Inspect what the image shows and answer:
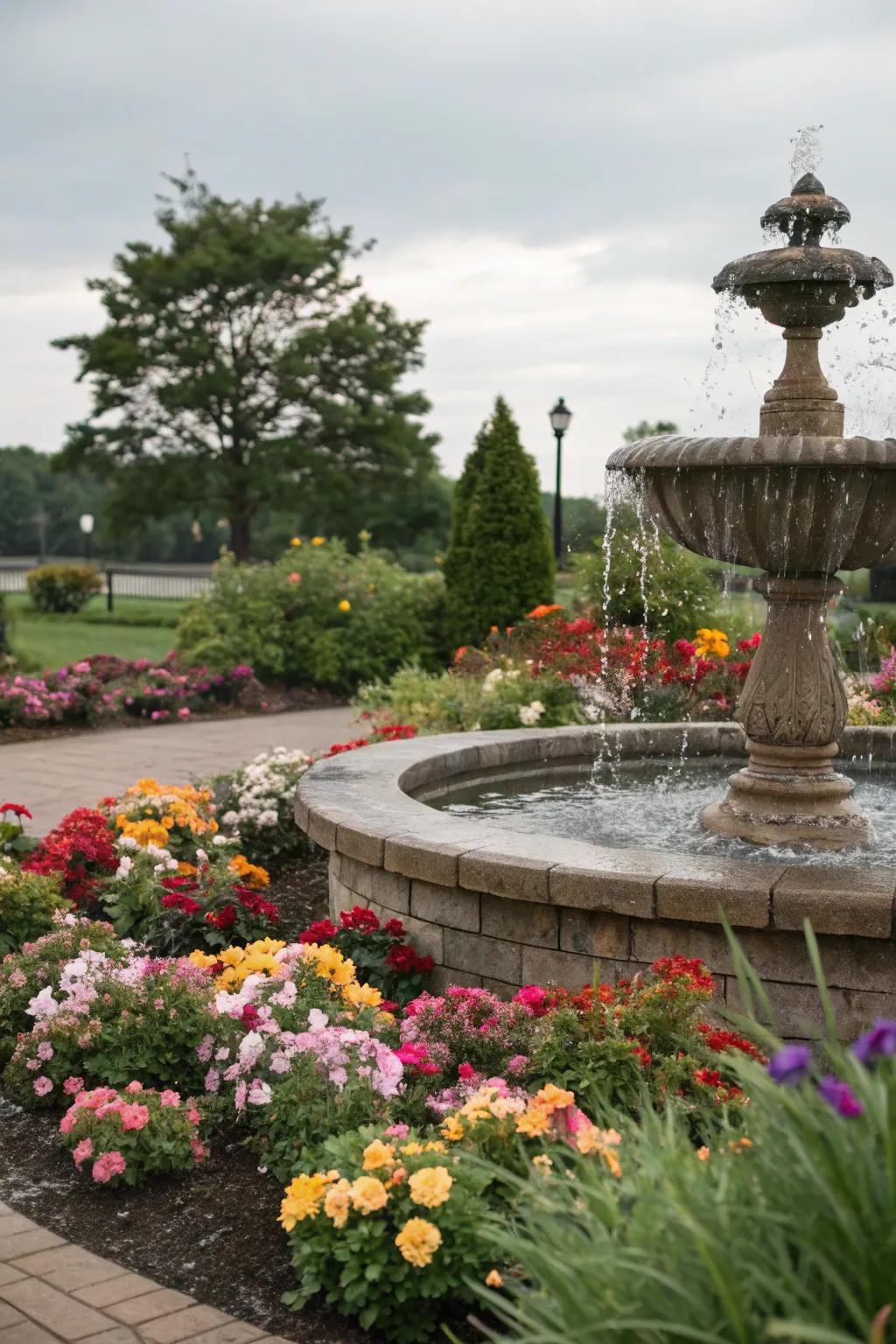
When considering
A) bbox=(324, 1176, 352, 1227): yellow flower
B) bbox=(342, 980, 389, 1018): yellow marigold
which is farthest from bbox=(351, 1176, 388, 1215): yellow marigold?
bbox=(342, 980, 389, 1018): yellow marigold

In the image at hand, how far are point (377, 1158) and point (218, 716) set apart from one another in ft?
41.8

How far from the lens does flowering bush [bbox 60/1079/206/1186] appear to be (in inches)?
153

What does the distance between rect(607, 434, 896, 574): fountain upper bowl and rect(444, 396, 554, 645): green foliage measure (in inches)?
451

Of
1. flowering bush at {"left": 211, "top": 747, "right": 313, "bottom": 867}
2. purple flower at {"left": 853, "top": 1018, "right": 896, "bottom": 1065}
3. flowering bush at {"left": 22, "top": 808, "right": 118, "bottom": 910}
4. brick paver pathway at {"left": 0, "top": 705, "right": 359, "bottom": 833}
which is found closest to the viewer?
purple flower at {"left": 853, "top": 1018, "right": 896, "bottom": 1065}

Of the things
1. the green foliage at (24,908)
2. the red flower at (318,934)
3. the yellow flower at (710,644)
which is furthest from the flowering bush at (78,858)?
the yellow flower at (710,644)

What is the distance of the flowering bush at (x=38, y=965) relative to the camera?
16.2 ft

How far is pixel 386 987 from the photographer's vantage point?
4953mm

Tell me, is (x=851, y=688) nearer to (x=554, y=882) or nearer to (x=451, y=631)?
(x=554, y=882)

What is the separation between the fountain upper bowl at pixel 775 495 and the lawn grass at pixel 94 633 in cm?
1693

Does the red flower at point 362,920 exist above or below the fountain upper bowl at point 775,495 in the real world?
below

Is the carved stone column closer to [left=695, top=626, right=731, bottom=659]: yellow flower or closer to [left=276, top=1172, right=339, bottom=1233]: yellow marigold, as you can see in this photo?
[left=276, top=1172, right=339, bottom=1233]: yellow marigold

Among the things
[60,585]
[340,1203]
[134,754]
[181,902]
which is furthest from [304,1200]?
[60,585]

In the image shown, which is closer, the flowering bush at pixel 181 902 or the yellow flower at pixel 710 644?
the flowering bush at pixel 181 902

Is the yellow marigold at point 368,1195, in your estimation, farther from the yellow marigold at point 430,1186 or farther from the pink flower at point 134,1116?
the pink flower at point 134,1116
